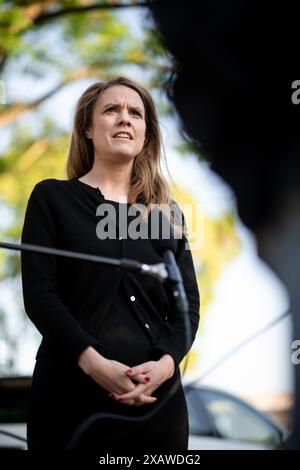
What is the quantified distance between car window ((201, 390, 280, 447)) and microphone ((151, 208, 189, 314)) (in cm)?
365

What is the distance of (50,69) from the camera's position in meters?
9.27

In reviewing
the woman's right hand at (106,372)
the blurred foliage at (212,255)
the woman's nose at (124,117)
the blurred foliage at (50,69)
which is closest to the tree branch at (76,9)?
the blurred foliage at (50,69)

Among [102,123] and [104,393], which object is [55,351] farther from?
[102,123]

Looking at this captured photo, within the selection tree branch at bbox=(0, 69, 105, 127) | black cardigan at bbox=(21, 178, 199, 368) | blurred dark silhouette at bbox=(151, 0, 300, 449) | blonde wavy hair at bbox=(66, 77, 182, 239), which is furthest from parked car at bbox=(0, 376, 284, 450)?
tree branch at bbox=(0, 69, 105, 127)

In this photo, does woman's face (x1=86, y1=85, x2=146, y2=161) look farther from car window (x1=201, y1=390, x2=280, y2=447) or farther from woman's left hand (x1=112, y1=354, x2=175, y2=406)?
car window (x1=201, y1=390, x2=280, y2=447)

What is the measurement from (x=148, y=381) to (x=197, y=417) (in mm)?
3561

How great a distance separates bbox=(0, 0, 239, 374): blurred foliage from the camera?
8.73m

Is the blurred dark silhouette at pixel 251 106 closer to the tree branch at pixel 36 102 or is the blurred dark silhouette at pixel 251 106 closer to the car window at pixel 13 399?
the car window at pixel 13 399

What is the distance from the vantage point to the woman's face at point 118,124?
7.75ft

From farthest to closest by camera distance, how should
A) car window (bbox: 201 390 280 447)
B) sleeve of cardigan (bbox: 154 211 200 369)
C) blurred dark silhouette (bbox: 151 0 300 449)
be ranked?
car window (bbox: 201 390 280 447), sleeve of cardigan (bbox: 154 211 200 369), blurred dark silhouette (bbox: 151 0 300 449)

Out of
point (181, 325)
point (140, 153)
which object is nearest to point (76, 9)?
point (140, 153)

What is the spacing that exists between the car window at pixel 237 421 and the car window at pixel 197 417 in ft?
0.20
